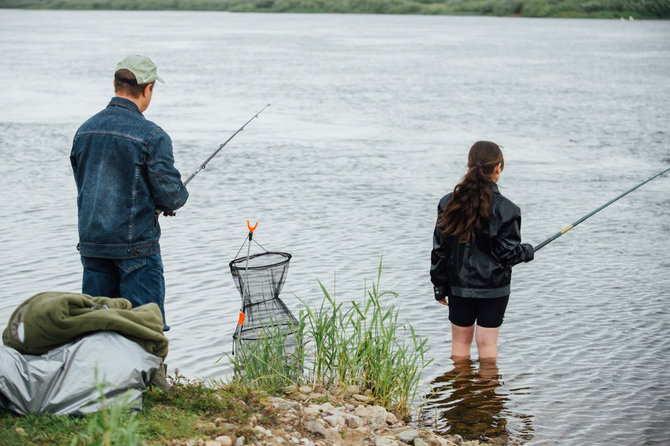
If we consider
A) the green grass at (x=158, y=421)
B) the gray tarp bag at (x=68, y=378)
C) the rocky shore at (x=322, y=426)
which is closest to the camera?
the green grass at (x=158, y=421)

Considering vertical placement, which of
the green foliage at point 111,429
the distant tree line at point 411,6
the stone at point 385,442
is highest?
the distant tree line at point 411,6

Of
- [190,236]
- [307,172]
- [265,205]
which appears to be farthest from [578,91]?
[190,236]

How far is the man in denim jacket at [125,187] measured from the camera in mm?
4586

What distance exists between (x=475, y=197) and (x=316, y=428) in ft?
5.87

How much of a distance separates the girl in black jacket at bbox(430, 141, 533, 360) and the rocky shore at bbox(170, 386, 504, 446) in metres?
0.89

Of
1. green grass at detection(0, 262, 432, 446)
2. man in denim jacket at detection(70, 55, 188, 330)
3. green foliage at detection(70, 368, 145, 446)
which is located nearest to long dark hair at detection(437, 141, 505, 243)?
green grass at detection(0, 262, 432, 446)

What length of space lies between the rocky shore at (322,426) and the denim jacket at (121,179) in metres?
1.13

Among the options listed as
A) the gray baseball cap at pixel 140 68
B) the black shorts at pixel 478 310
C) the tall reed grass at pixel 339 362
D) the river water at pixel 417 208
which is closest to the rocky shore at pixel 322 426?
the tall reed grass at pixel 339 362

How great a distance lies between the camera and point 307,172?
1509cm

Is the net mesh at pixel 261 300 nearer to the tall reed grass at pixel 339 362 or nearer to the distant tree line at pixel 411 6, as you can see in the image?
the tall reed grass at pixel 339 362

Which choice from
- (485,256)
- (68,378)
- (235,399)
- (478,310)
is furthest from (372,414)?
(68,378)

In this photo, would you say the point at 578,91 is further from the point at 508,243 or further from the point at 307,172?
the point at 508,243

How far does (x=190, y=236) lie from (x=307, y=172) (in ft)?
15.7

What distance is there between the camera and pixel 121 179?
459 cm
